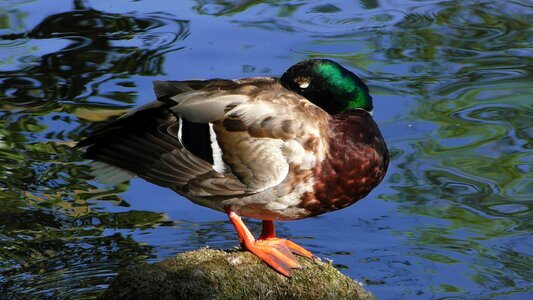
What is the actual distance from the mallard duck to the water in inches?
37.9

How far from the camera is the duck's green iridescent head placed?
600cm

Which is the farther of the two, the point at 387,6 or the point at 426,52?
the point at 387,6

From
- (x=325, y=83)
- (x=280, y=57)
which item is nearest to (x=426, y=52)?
(x=280, y=57)

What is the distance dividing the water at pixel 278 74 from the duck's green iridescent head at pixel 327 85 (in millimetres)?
1365

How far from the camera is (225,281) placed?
554 centimetres

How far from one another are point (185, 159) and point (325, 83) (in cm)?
90

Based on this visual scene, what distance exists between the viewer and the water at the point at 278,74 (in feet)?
23.0

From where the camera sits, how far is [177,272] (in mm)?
5480

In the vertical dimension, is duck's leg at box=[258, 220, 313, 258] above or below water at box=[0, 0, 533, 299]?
above

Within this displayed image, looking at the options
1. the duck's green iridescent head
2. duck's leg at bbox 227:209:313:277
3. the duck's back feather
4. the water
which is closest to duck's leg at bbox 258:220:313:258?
duck's leg at bbox 227:209:313:277

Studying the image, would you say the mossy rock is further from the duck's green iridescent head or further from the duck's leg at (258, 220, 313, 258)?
the duck's green iridescent head

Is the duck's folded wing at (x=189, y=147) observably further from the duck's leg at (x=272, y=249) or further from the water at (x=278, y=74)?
the water at (x=278, y=74)

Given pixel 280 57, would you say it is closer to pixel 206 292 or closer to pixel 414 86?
pixel 414 86

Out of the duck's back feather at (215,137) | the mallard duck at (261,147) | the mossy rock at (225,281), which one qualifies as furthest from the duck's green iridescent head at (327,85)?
the mossy rock at (225,281)
